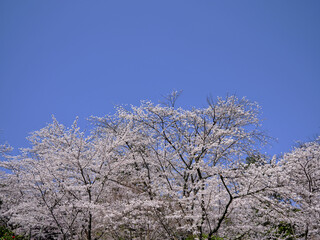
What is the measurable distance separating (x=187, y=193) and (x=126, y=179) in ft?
8.52

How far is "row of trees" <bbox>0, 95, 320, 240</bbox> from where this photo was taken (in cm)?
610

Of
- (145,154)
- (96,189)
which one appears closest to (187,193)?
(145,154)

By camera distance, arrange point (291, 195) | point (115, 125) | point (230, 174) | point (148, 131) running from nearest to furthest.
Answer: point (291, 195)
point (230, 174)
point (148, 131)
point (115, 125)

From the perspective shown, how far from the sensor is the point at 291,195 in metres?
4.96

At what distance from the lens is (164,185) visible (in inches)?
314

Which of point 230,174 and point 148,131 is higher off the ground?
point 148,131

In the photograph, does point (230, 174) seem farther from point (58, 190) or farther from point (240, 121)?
point (58, 190)

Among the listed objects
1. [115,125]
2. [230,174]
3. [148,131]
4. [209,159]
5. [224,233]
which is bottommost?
[224,233]

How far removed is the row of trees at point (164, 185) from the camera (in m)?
6.10

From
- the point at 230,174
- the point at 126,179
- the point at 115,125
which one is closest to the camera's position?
the point at 230,174

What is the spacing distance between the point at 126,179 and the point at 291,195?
5828mm

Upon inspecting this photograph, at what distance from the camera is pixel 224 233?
7.27 metres

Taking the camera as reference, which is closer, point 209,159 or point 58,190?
point 58,190

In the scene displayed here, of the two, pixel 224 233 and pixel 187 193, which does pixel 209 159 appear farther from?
pixel 224 233
